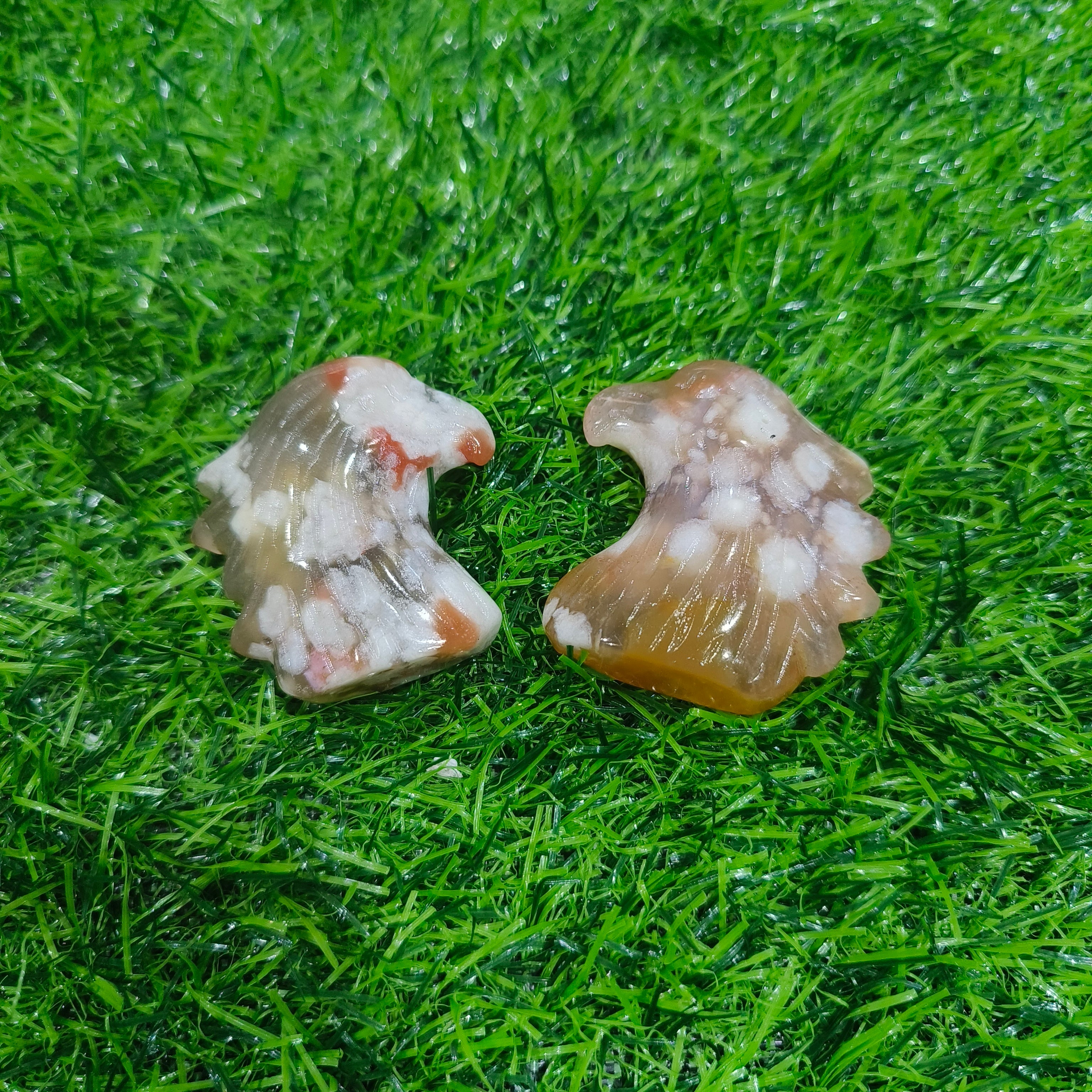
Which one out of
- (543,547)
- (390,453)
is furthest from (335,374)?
(543,547)

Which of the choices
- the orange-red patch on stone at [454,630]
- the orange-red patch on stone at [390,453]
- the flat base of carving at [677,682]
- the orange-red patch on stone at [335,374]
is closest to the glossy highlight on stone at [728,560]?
the flat base of carving at [677,682]

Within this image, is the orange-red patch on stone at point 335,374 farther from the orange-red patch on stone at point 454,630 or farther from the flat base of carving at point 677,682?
the flat base of carving at point 677,682

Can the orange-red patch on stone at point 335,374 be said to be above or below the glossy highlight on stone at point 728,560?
above

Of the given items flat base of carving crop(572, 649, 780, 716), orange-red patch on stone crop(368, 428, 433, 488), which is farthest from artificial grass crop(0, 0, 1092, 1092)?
orange-red patch on stone crop(368, 428, 433, 488)

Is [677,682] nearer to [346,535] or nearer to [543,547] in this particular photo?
[543,547]

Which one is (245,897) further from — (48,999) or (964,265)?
(964,265)

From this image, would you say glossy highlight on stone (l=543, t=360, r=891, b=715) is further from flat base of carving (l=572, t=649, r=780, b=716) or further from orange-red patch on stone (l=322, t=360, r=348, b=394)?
orange-red patch on stone (l=322, t=360, r=348, b=394)
